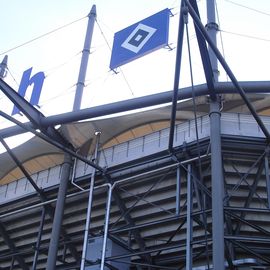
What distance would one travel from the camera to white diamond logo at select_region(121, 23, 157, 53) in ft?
55.9

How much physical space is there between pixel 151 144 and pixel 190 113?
365 centimetres

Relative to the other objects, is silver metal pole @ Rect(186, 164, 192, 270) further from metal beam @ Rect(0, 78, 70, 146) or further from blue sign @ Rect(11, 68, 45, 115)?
blue sign @ Rect(11, 68, 45, 115)

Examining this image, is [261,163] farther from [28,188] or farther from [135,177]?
[28,188]

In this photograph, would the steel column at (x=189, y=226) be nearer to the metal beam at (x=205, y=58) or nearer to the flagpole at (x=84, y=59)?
the metal beam at (x=205, y=58)

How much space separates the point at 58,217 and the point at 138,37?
803 cm

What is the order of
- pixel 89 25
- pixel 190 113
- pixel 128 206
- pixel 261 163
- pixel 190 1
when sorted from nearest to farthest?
pixel 190 1 → pixel 261 163 → pixel 128 206 → pixel 190 113 → pixel 89 25

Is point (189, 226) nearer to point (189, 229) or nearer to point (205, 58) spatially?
point (189, 229)

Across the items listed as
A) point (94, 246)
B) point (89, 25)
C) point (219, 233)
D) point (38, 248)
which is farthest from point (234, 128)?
point (89, 25)

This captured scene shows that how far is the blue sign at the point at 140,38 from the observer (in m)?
16.7

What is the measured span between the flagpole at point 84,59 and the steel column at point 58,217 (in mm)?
3419

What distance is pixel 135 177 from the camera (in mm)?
18469

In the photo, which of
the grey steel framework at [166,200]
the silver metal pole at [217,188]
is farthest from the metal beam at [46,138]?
the silver metal pole at [217,188]

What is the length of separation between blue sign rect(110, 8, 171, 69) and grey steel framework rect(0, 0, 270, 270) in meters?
2.06

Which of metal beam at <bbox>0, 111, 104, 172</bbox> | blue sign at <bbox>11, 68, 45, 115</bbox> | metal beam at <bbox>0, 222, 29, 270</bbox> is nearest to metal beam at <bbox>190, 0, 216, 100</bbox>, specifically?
metal beam at <bbox>0, 111, 104, 172</bbox>
